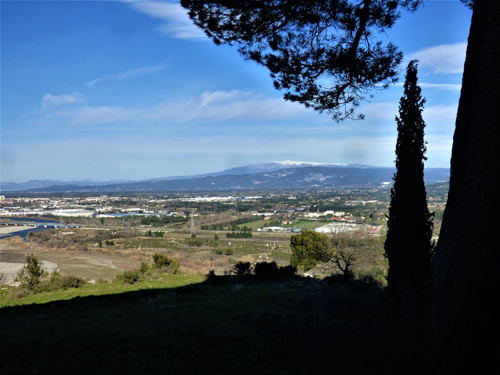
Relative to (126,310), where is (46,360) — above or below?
above

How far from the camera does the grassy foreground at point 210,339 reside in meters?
3.73

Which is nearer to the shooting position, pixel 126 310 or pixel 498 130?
pixel 498 130

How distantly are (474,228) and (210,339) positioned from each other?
12.6ft

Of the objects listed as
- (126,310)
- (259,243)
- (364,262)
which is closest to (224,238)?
(259,243)

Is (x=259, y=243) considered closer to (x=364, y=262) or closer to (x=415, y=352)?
(x=364, y=262)

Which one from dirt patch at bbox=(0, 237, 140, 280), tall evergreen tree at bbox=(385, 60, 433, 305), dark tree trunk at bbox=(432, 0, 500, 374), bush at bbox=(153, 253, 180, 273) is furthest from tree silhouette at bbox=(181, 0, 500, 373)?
dirt patch at bbox=(0, 237, 140, 280)

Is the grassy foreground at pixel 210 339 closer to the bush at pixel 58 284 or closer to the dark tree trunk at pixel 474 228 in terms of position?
the dark tree trunk at pixel 474 228

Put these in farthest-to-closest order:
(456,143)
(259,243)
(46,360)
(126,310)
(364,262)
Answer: (259,243) < (364,262) < (126,310) < (46,360) < (456,143)

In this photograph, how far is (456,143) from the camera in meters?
3.12

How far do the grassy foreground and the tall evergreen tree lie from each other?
2.34 m

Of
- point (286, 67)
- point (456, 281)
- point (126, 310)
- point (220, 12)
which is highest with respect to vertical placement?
point (220, 12)

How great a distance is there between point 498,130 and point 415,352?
207 centimetres

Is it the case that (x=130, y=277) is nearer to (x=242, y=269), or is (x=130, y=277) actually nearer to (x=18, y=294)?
(x=18, y=294)

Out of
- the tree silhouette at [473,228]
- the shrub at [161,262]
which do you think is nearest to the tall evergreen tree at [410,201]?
the tree silhouette at [473,228]
